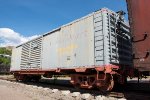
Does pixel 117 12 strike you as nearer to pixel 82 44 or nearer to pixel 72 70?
pixel 82 44

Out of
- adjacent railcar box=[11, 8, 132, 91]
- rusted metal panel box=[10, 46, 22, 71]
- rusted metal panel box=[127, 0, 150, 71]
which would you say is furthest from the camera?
rusted metal panel box=[10, 46, 22, 71]

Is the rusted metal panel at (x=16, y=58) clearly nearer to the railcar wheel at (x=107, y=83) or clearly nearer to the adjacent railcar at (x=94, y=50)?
the adjacent railcar at (x=94, y=50)

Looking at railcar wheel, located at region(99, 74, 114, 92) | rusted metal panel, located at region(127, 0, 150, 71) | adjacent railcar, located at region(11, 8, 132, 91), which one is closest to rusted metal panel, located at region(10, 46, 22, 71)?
adjacent railcar, located at region(11, 8, 132, 91)

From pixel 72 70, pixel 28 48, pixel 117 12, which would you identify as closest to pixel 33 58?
pixel 28 48

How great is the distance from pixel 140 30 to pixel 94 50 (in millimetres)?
2974

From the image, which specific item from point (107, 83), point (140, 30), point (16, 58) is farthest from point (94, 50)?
point (16, 58)

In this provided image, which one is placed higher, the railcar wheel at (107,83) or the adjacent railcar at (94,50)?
the adjacent railcar at (94,50)

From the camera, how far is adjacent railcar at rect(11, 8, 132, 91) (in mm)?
10156

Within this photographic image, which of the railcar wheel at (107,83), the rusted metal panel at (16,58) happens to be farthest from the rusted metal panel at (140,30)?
the rusted metal panel at (16,58)

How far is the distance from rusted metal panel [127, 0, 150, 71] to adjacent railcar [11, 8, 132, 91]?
1790mm

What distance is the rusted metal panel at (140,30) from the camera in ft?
25.9

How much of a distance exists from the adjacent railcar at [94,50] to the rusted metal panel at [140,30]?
1.79m

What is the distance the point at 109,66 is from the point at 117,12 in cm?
332

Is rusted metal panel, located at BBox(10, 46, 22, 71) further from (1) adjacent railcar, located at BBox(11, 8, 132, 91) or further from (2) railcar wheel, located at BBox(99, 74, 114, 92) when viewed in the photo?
(2) railcar wheel, located at BBox(99, 74, 114, 92)
